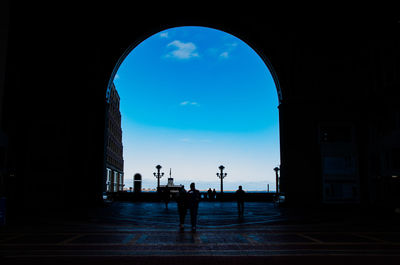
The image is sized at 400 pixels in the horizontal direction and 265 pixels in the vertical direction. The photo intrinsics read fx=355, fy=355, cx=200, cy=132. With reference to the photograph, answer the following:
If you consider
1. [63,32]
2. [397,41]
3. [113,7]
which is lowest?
[397,41]

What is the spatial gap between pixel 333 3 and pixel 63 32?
2472 centimetres

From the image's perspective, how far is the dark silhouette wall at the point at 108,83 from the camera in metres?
30.3

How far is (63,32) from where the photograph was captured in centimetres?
3231

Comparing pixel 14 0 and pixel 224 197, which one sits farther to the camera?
pixel 224 197

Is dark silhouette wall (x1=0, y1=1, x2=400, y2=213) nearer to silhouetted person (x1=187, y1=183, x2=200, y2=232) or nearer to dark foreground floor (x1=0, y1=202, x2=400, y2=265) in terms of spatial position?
dark foreground floor (x1=0, y1=202, x2=400, y2=265)

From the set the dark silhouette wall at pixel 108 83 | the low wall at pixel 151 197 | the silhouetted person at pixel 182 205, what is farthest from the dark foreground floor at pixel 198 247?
the low wall at pixel 151 197

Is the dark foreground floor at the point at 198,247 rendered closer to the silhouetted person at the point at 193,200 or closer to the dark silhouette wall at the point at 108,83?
the silhouetted person at the point at 193,200

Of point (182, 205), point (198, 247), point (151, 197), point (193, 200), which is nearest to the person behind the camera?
point (198, 247)

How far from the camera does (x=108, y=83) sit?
1294 inches

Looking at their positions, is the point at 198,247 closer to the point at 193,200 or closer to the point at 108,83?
the point at 193,200

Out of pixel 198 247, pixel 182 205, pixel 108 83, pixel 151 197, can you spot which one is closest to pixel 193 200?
pixel 182 205

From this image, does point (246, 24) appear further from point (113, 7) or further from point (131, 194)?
point (131, 194)

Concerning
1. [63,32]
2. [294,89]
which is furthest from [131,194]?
[294,89]

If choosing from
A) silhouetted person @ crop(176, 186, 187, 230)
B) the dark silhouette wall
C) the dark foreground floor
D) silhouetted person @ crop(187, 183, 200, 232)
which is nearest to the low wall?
the dark silhouette wall
